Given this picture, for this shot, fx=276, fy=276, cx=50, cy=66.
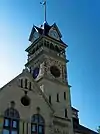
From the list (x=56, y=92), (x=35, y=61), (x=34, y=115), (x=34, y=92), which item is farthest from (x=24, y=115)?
(x=35, y=61)

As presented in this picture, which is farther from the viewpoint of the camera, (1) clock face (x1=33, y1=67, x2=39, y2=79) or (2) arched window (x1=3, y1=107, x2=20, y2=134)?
(1) clock face (x1=33, y1=67, x2=39, y2=79)

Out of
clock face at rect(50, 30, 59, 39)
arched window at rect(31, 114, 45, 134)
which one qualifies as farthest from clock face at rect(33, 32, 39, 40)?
arched window at rect(31, 114, 45, 134)

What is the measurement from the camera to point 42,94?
3978cm

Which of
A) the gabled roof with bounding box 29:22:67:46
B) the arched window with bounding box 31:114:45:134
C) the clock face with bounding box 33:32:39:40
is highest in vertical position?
the gabled roof with bounding box 29:22:67:46

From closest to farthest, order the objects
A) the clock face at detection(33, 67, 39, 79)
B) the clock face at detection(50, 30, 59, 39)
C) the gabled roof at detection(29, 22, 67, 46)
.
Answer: the clock face at detection(33, 67, 39, 79), the gabled roof at detection(29, 22, 67, 46), the clock face at detection(50, 30, 59, 39)

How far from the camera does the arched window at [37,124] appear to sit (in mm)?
36250

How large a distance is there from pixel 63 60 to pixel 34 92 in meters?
13.3

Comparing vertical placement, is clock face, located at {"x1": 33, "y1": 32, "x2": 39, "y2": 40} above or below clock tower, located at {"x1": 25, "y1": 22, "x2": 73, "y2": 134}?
above

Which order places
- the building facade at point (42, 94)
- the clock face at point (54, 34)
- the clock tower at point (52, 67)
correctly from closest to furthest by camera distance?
the building facade at point (42, 94)
the clock tower at point (52, 67)
the clock face at point (54, 34)

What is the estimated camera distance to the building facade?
35562 millimetres

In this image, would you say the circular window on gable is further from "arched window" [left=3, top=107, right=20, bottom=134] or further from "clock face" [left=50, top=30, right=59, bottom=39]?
"arched window" [left=3, top=107, right=20, bottom=134]

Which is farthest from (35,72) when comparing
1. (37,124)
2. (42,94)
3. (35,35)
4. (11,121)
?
(11,121)

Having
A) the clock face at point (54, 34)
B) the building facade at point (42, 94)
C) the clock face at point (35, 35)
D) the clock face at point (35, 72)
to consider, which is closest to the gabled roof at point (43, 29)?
the building facade at point (42, 94)

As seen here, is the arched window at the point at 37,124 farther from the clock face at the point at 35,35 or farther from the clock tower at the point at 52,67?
the clock face at the point at 35,35
